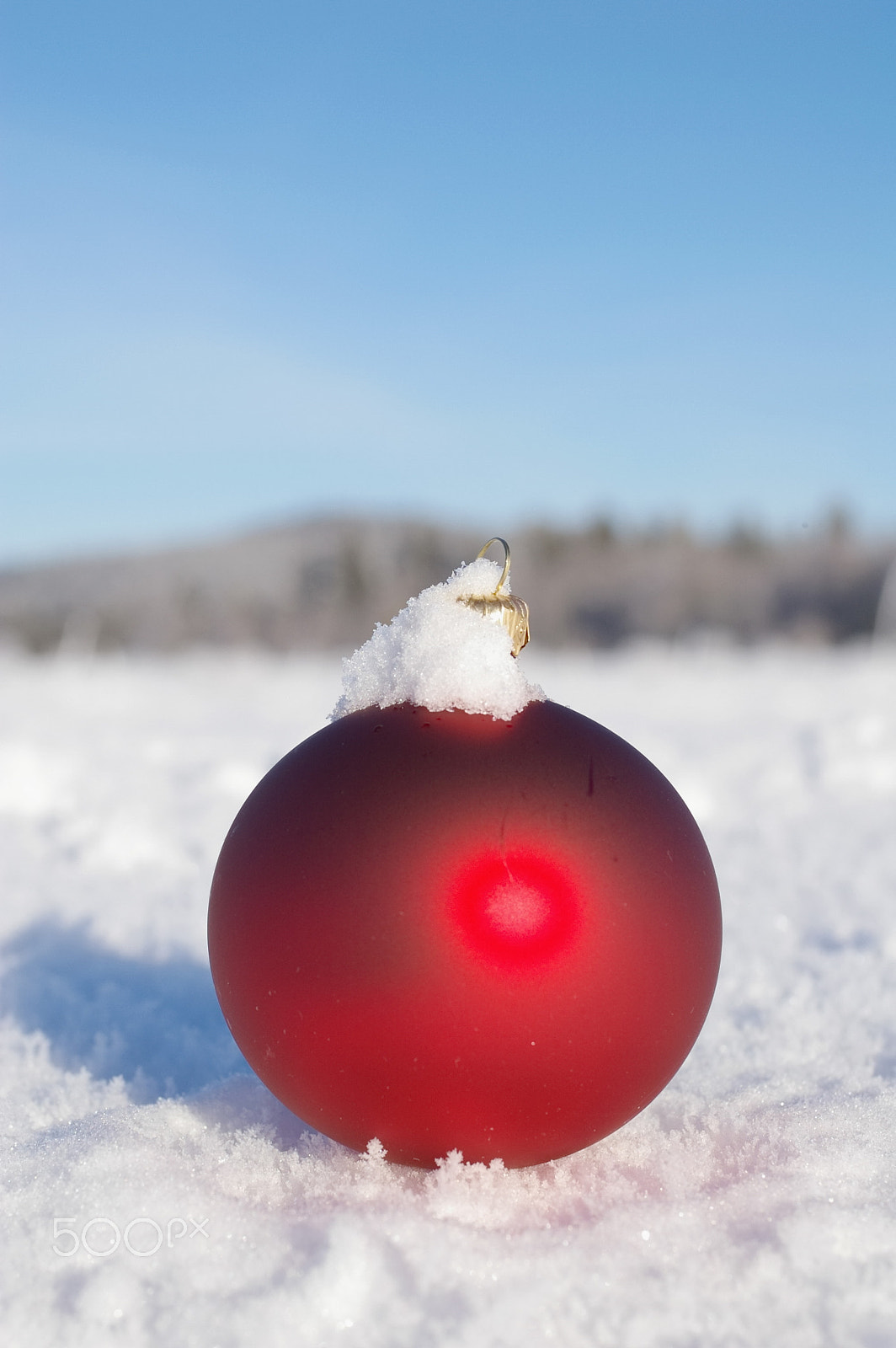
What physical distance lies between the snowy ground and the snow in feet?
2.44

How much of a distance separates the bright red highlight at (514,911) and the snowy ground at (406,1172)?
38 cm

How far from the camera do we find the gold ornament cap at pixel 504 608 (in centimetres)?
194

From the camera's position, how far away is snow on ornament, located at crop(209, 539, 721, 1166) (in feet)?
5.46

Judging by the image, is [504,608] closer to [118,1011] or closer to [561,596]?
[118,1011]

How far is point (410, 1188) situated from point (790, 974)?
1485 millimetres

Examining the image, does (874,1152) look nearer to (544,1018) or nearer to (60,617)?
(544,1018)

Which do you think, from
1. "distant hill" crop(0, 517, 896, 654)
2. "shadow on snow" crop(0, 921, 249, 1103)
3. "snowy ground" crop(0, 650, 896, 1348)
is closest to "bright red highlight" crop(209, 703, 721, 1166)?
"snowy ground" crop(0, 650, 896, 1348)

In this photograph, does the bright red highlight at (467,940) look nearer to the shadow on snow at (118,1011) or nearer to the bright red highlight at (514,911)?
the bright red highlight at (514,911)

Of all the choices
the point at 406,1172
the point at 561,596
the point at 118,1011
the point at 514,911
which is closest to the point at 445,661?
the point at 514,911

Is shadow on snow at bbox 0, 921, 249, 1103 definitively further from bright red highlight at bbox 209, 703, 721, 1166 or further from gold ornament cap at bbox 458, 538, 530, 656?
gold ornament cap at bbox 458, 538, 530, 656

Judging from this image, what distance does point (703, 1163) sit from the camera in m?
1.83

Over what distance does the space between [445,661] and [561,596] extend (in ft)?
35.4

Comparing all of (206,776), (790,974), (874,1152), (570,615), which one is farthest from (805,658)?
(874,1152)

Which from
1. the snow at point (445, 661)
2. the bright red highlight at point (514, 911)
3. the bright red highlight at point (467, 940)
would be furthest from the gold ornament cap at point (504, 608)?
the bright red highlight at point (514, 911)
